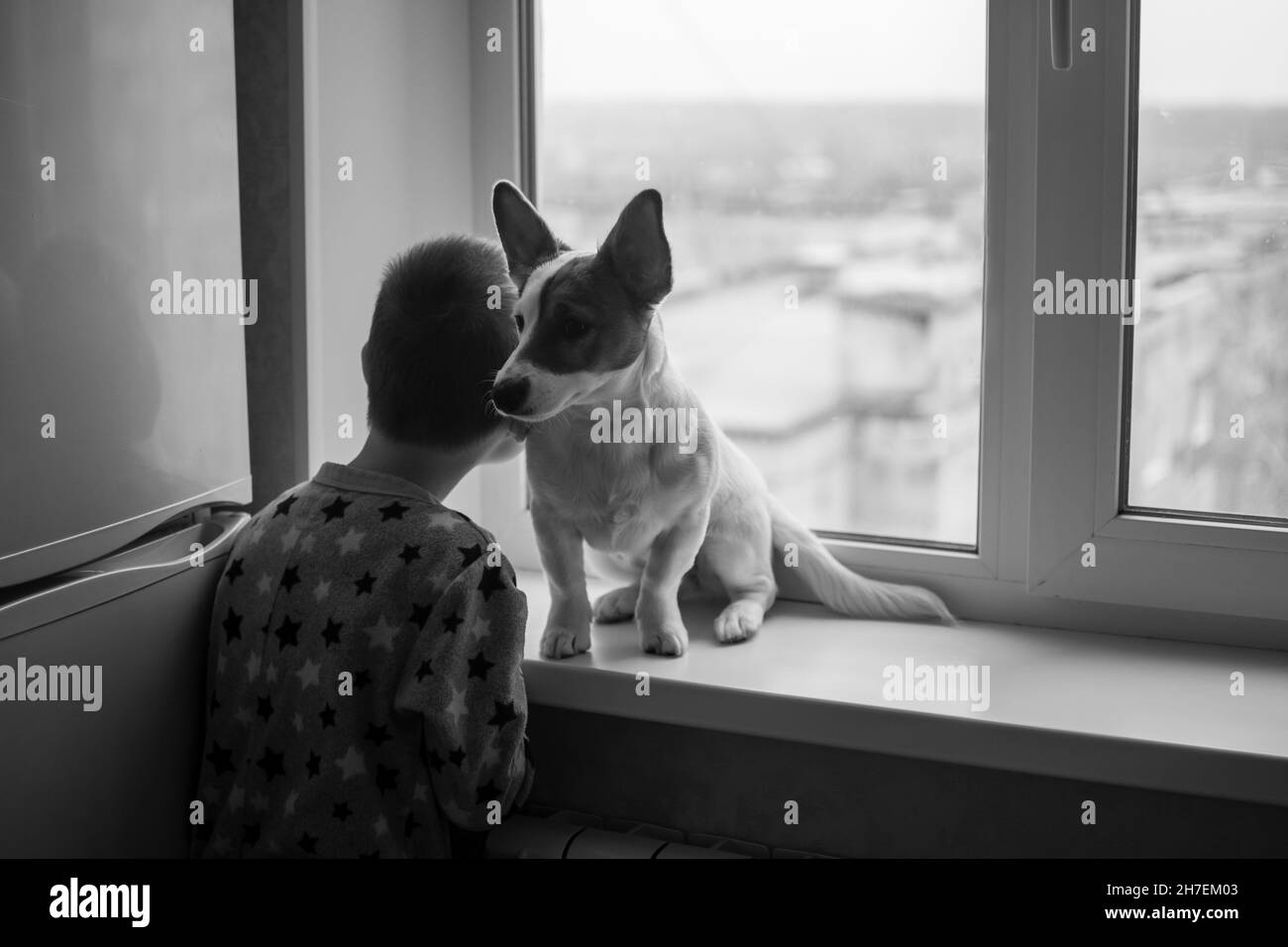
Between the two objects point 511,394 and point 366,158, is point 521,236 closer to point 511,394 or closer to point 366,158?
point 511,394

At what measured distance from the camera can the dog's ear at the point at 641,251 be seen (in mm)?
1092

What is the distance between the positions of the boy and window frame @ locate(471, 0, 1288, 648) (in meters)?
0.60

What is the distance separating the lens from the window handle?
3.93 feet

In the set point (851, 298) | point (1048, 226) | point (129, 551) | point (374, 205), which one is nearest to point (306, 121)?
point (374, 205)

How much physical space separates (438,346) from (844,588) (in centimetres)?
58

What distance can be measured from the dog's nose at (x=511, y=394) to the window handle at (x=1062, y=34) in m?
0.66

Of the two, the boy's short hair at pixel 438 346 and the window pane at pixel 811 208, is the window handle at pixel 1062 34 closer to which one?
the window pane at pixel 811 208

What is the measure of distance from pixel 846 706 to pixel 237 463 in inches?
26.4

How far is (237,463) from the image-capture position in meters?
1.21
